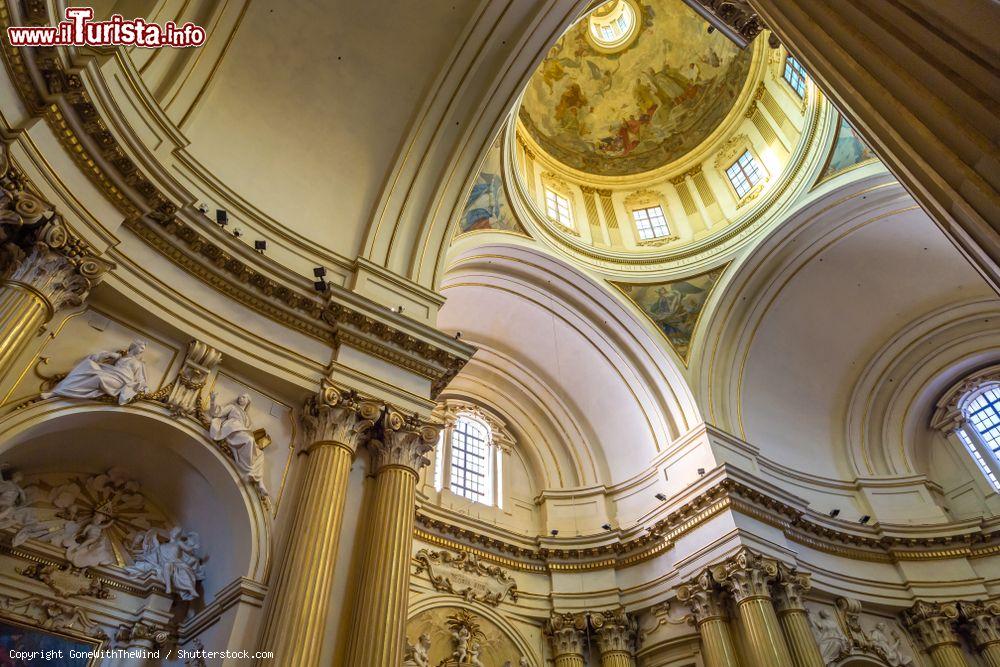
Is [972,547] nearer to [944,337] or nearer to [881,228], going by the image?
[944,337]

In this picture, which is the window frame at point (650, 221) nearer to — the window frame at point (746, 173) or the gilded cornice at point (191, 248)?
the window frame at point (746, 173)

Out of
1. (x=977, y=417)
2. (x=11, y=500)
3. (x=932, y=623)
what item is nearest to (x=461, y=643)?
(x=11, y=500)

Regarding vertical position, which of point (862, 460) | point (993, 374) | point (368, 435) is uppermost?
point (993, 374)

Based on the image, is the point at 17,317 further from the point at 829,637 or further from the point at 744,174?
the point at 744,174

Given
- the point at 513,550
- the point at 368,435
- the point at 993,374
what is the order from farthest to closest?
the point at 993,374
the point at 513,550
the point at 368,435

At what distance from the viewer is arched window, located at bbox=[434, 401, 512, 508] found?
1347 centimetres

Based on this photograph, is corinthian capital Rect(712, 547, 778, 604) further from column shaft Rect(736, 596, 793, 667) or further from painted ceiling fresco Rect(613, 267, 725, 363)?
painted ceiling fresco Rect(613, 267, 725, 363)

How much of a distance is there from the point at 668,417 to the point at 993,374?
316 inches

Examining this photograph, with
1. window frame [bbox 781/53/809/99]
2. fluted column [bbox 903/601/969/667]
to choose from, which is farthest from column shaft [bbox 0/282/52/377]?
window frame [bbox 781/53/809/99]

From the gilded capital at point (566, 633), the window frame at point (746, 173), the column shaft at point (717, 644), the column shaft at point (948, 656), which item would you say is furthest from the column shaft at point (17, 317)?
the column shaft at point (948, 656)

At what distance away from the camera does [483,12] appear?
931 centimetres

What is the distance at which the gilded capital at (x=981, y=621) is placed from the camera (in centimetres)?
1162

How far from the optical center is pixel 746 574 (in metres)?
10.5

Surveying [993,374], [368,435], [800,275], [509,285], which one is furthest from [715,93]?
[368,435]
